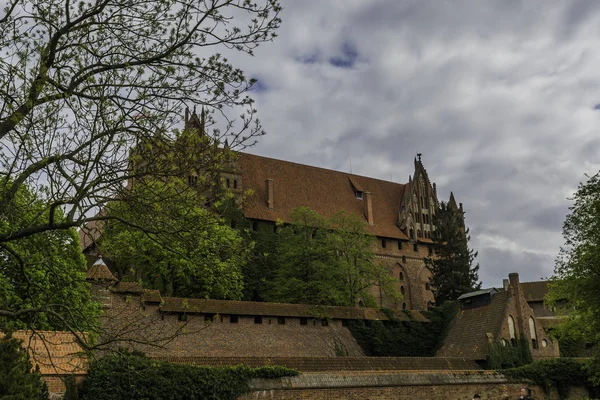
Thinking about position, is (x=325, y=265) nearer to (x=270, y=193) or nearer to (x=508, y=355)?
(x=270, y=193)

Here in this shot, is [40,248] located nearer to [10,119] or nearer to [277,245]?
A: [10,119]

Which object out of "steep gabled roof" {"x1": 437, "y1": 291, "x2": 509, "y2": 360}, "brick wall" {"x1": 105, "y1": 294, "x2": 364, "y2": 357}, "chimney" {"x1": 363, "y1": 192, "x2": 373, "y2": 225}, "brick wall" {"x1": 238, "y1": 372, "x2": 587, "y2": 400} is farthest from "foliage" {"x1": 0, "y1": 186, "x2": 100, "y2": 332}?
"chimney" {"x1": 363, "y1": 192, "x2": 373, "y2": 225}

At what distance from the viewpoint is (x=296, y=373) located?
19875 mm

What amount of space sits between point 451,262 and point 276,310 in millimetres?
18937

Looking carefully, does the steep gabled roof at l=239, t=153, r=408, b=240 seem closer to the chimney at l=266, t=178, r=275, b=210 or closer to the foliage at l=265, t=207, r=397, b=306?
the chimney at l=266, t=178, r=275, b=210

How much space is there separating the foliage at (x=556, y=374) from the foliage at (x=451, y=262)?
1417cm

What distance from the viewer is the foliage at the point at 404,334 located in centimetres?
3083

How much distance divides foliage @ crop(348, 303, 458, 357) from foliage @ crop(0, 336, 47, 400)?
21262 millimetres

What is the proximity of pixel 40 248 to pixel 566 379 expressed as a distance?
24746 mm

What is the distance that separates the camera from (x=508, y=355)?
2939 centimetres

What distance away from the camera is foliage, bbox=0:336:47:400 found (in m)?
10.5

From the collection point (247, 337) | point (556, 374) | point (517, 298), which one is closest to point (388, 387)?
point (247, 337)

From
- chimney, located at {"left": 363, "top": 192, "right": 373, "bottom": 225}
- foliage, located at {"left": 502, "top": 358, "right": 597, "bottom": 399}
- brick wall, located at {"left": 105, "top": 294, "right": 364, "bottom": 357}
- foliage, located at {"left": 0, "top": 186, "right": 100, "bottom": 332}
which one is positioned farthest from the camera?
chimney, located at {"left": 363, "top": 192, "right": 373, "bottom": 225}

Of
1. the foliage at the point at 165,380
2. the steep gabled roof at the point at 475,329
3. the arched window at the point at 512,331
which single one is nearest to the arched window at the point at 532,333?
the arched window at the point at 512,331
